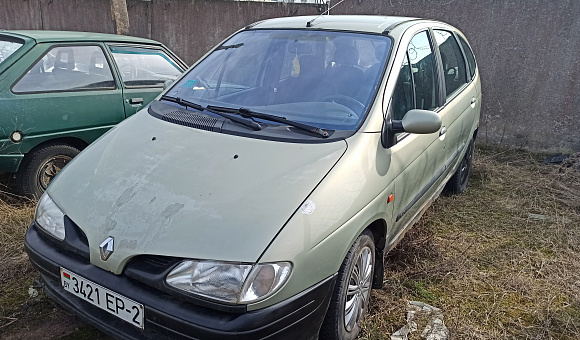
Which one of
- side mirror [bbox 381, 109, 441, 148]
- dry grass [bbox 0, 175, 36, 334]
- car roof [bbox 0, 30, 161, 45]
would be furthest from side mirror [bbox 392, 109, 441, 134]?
car roof [bbox 0, 30, 161, 45]

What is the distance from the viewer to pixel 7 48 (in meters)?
3.80

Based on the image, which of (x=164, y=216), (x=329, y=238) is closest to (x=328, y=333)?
(x=329, y=238)

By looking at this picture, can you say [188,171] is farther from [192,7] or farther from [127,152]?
[192,7]

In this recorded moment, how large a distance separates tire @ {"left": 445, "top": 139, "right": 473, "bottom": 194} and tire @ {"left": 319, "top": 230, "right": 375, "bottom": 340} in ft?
8.03

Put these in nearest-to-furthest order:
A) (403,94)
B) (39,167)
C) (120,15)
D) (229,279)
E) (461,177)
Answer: (229,279), (403,94), (39,167), (461,177), (120,15)

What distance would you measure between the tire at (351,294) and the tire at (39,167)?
2.90 meters

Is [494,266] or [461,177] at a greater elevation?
[461,177]

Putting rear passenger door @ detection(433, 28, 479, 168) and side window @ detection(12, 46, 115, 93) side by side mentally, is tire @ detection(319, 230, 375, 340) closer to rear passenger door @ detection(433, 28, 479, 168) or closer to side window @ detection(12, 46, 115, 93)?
rear passenger door @ detection(433, 28, 479, 168)

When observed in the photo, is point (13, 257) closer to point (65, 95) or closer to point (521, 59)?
point (65, 95)

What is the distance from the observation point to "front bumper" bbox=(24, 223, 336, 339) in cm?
166

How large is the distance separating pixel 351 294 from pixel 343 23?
182 cm

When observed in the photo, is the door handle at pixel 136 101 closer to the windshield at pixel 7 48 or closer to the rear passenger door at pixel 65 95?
the rear passenger door at pixel 65 95

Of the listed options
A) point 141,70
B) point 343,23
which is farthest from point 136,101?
point 343,23

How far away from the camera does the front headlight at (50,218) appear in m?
2.05
